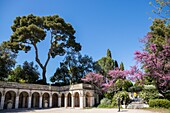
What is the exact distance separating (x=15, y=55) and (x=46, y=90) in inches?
362

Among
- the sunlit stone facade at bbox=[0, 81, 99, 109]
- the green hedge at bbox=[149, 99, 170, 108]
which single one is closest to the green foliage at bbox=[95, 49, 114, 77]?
the sunlit stone facade at bbox=[0, 81, 99, 109]

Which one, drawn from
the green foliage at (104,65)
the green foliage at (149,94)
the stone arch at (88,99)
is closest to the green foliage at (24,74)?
the stone arch at (88,99)

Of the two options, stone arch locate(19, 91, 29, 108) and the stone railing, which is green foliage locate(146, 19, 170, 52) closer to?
the stone railing

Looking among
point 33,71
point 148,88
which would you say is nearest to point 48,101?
point 33,71

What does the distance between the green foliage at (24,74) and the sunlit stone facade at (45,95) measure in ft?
12.6

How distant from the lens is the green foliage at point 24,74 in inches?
1233

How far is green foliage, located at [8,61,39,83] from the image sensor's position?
31.3 metres

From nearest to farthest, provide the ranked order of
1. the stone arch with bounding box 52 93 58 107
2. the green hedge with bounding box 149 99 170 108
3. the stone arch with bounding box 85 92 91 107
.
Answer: the green hedge with bounding box 149 99 170 108, the stone arch with bounding box 85 92 91 107, the stone arch with bounding box 52 93 58 107

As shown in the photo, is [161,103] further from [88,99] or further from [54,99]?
[54,99]

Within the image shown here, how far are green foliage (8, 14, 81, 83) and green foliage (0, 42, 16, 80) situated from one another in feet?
4.21

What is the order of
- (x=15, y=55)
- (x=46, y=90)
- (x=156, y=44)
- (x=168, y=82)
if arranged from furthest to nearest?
(x=15, y=55) → (x=46, y=90) → (x=156, y=44) → (x=168, y=82)

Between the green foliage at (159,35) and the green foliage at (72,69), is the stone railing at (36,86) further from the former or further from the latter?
the green foliage at (159,35)

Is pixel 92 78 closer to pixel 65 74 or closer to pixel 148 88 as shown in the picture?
pixel 65 74

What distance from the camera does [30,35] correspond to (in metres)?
30.4
